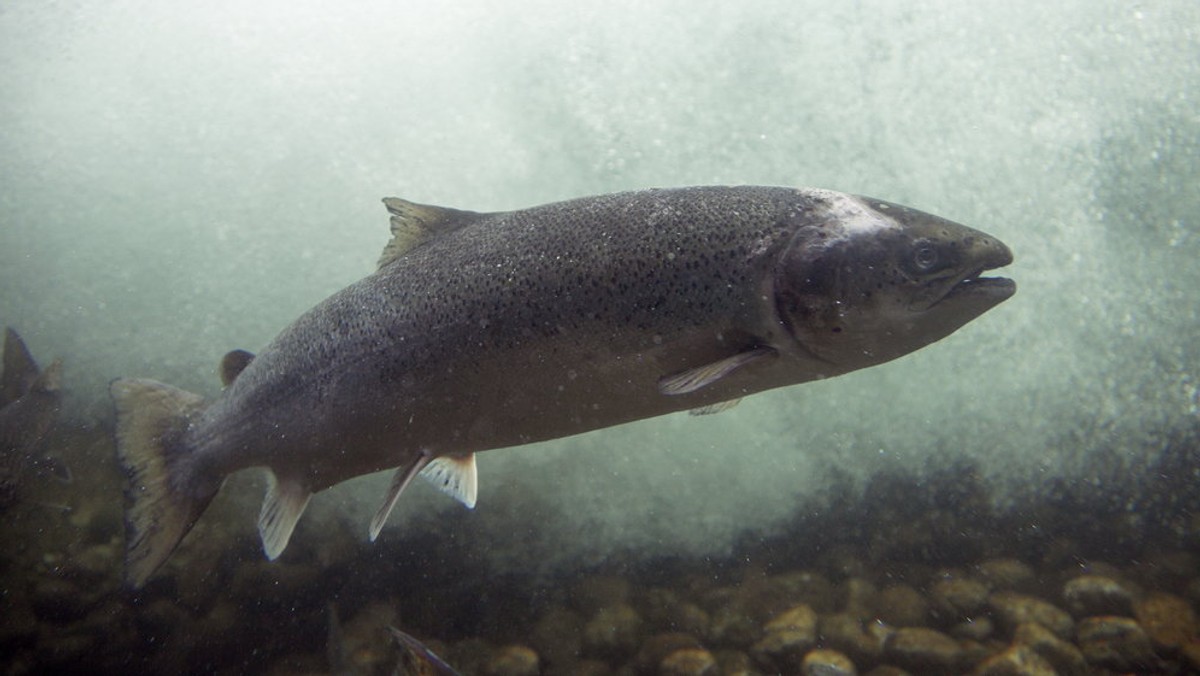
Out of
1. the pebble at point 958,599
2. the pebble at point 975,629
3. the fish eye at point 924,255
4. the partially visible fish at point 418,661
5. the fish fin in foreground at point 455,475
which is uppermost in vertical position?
the fish eye at point 924,255

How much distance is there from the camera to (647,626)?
3936 mm

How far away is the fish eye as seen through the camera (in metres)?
2.11

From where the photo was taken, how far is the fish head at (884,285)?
6.91ft

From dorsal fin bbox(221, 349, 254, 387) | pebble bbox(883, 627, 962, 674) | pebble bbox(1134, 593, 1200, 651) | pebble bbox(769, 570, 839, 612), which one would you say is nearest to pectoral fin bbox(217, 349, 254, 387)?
dorsal fin bbox(221, 349, 254, 387)

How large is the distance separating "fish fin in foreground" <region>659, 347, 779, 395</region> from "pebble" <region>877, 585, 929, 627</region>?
2.52 metres

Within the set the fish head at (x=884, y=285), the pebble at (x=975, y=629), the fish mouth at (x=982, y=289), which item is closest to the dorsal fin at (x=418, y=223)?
the fish head at (x=884, y=285)

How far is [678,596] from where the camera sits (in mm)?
4246

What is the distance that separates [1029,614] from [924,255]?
2.61 metres

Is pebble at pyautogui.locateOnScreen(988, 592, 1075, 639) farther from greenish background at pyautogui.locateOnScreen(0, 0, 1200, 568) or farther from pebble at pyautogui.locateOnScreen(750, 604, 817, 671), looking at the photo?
greenish background at pyautogui.locateOnScreen(0, 0, 1200, 568)

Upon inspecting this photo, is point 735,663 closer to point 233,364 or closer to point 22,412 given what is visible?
point 233,364

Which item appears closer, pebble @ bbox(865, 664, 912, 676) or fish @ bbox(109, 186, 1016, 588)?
fish @ bbox(109, 186, 1016, 588)

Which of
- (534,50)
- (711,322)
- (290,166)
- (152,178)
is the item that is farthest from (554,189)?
(711,322)

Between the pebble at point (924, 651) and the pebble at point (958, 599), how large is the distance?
319 mm

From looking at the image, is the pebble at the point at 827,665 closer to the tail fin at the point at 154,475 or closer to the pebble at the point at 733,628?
the pebble at the point at 733,628
